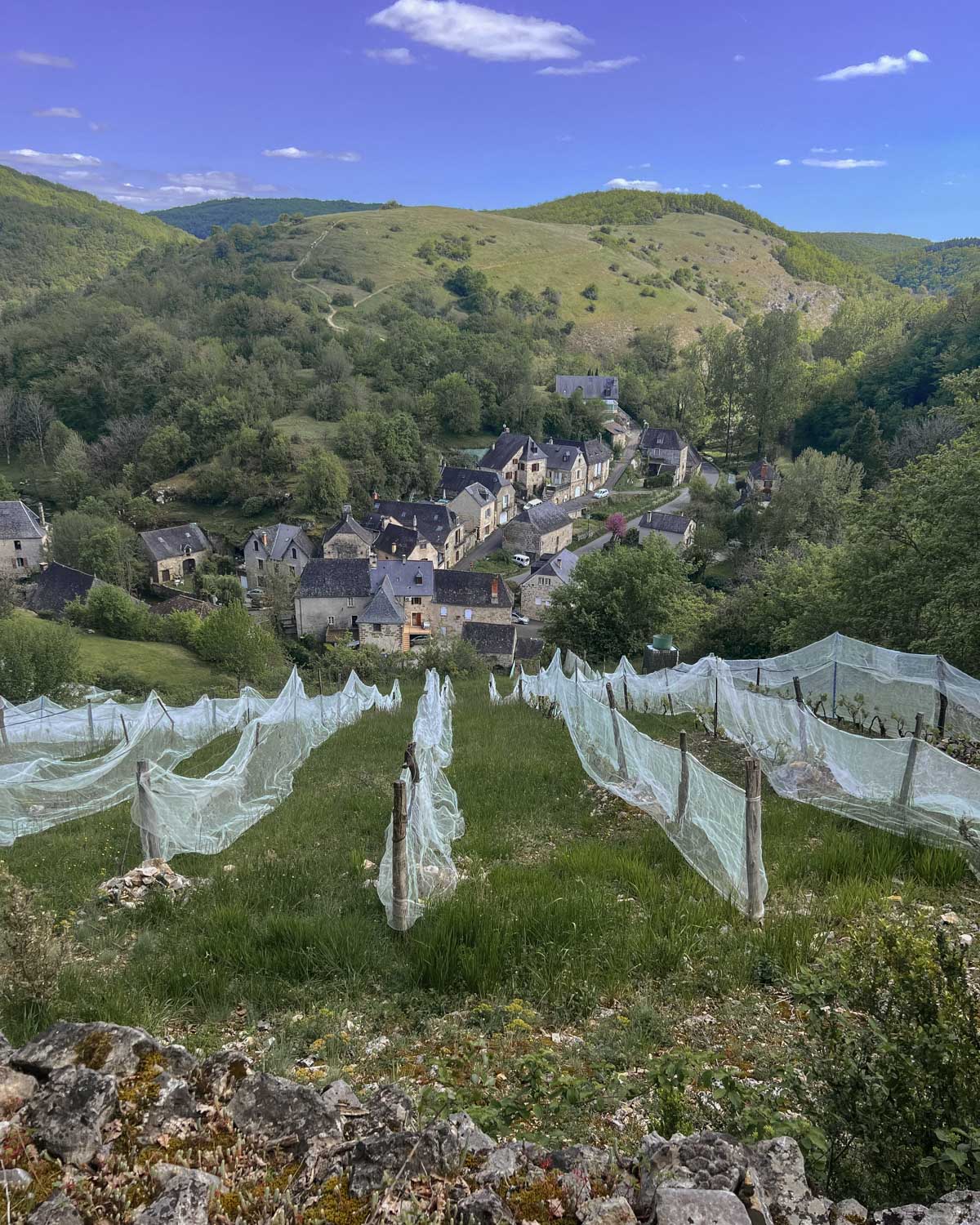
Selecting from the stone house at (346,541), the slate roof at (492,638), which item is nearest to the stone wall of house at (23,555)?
the stone house at (346,541)

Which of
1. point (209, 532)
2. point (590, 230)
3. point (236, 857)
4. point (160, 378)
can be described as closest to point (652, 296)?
point (590, 230)

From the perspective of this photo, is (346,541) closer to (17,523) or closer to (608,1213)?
(17,523)

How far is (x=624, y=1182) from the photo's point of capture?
2715mm

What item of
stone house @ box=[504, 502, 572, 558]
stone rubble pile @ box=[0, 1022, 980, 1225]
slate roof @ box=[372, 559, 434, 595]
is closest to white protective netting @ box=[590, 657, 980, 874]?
stone rubble pile @ box=[0, 1022, 980, 1225]

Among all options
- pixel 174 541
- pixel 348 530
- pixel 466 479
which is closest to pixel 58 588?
pixel 174 541

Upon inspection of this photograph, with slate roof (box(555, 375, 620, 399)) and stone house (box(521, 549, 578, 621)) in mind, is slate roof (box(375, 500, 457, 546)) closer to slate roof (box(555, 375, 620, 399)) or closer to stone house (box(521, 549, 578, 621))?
stone house (box(521, 549, 578, 621))

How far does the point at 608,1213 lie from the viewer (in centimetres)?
253

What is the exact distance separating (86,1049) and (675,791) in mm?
5824

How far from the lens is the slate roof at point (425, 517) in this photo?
63781 mm

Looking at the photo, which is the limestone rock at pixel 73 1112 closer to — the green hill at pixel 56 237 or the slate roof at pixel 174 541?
the slate roof at pixel 174 541

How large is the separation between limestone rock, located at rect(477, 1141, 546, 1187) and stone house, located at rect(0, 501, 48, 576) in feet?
238

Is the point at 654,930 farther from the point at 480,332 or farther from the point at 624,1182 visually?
the point at 480,332

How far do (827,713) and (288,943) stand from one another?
10409 millimetres

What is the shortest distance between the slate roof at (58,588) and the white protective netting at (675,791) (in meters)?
49.9
